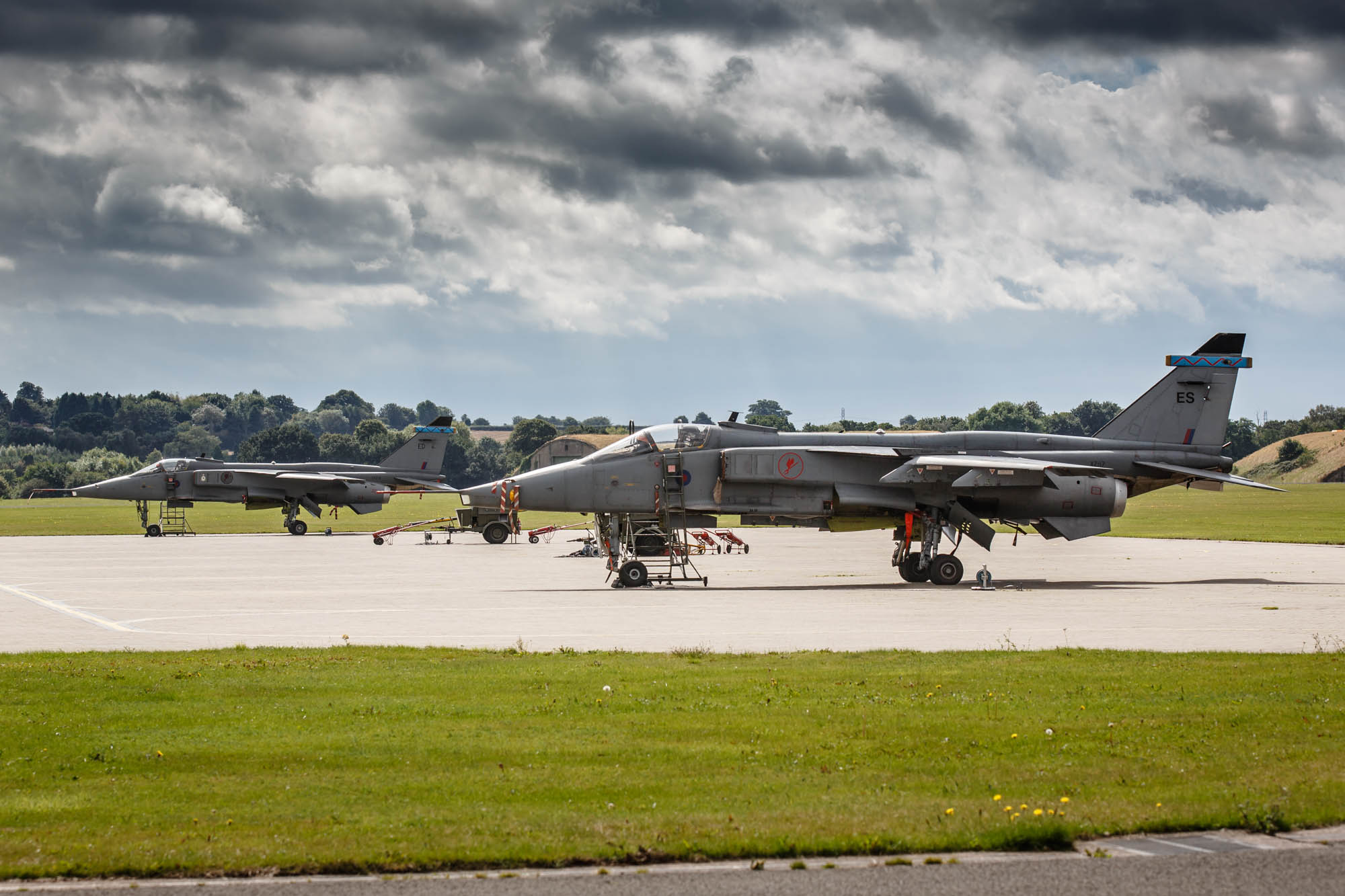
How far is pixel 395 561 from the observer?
109ft

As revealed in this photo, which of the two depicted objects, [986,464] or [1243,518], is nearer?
[986,464]

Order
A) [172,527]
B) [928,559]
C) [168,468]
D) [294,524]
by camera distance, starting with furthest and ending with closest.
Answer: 1. [172,527]
2. [168,468]
3. [294,524]
4. [928,559]

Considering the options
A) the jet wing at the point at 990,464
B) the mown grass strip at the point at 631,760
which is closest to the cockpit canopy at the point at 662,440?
the jet wing at the point at 990,464

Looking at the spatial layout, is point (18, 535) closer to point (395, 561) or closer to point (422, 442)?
point (422, 442)

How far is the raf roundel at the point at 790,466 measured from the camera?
24500 millimetres

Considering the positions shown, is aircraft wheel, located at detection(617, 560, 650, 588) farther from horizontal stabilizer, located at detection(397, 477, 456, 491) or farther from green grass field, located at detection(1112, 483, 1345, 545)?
horizontal stabilizer, located at detection(397, 477, 456, 491)

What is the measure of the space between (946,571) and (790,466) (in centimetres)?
398

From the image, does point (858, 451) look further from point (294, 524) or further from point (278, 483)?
point (278, 483)

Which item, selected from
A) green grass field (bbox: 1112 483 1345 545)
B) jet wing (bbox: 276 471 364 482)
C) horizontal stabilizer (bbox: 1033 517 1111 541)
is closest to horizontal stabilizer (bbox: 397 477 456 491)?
jet wing (bbox: 276 471 364 482)

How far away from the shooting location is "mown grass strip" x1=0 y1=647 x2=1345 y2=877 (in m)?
6.39

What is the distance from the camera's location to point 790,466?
24547 mm

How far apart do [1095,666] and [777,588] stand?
11536mm

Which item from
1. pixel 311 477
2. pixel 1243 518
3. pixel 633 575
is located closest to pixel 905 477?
pixel 633 575

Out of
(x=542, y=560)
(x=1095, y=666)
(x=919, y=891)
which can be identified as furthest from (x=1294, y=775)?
(x=542, y=560)
